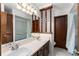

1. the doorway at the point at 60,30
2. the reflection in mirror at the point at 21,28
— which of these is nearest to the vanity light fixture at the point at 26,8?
the reflection in mirror at the point at 21,28

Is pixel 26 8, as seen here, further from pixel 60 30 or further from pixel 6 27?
pixel 60 30

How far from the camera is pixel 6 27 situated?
52.2 inches

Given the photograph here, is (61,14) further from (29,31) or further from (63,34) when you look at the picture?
(29,31)

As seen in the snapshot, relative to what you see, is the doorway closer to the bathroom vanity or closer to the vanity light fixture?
the bathroom vanity

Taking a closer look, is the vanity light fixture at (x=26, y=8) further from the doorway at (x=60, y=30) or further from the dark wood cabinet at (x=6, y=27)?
the doorway at (x=60, y=30)

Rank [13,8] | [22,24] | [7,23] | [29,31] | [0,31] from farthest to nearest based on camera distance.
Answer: [29,31]
[22,24]
[13,8]
[7,23]
[0,31]

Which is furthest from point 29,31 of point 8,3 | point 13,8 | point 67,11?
point 67,11

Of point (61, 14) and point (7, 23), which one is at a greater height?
point (61, 14)

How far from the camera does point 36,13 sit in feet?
6.48

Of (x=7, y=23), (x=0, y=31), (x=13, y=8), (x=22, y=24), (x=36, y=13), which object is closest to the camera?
(x=0, y=31)

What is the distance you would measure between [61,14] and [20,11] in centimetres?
79

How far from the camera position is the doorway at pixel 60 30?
1.61m

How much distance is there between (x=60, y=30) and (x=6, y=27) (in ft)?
3.27

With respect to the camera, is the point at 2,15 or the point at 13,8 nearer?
the point at 2,15
